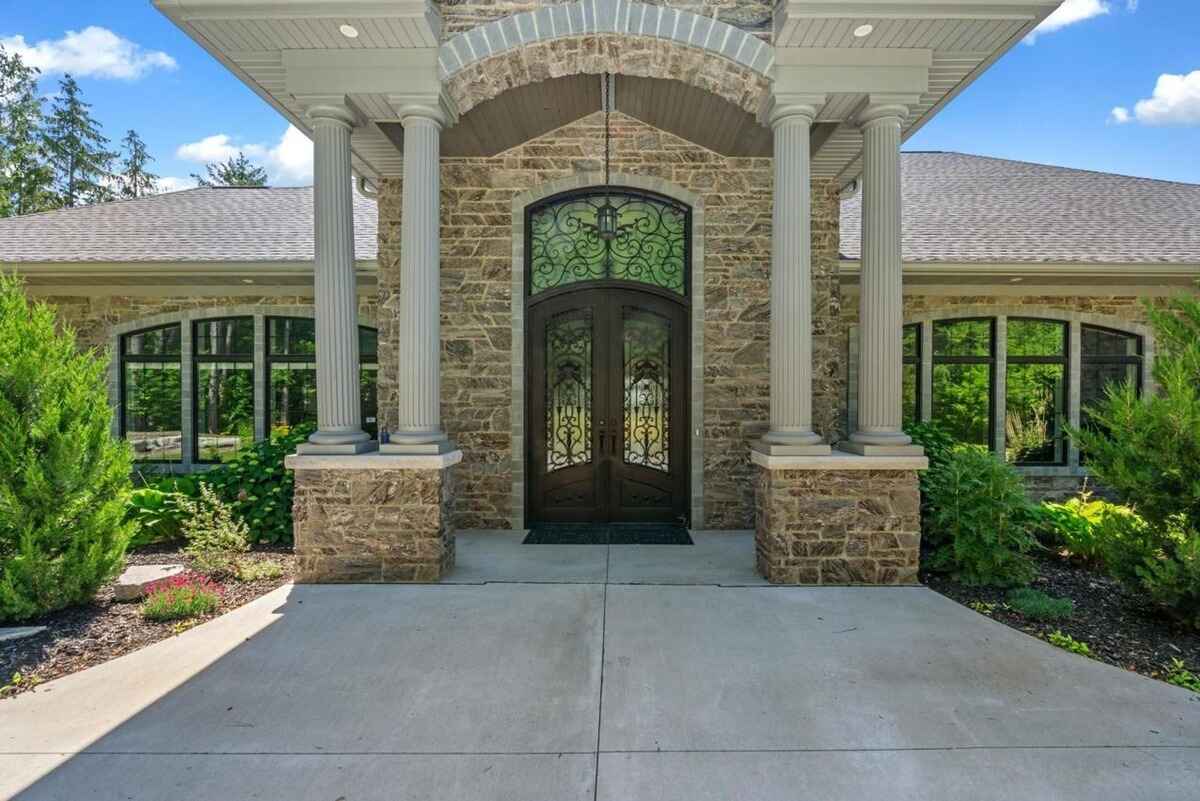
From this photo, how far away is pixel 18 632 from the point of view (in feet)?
13.3

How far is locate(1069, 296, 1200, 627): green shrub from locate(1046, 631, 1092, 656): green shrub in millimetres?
690

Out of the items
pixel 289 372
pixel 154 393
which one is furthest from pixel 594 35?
pixel 154 393

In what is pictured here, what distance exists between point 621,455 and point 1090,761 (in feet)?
15.8

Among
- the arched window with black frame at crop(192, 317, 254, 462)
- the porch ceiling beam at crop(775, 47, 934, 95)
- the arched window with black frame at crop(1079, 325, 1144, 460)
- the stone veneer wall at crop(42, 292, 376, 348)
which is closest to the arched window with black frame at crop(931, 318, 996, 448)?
the arched window with black frame at crop(1079, 325, 1144, 460)

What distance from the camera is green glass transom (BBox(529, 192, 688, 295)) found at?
7.02 metres

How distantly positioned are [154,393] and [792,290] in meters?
8.92

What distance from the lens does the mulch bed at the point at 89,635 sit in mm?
3645

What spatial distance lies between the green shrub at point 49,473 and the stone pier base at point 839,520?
508 cm

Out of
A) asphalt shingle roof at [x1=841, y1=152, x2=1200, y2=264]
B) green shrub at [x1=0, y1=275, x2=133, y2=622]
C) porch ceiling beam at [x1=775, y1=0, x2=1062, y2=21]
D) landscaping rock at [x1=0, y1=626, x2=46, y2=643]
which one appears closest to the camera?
landscaping rock at [x1=0, y1=626, x2=46, y2=643]

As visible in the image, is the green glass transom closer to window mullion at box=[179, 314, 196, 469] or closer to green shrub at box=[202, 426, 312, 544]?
green shrub at box=[202, 426, 312, 544]

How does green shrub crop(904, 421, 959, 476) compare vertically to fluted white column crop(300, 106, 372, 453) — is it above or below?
below

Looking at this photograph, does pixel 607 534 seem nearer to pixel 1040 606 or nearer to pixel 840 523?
pixel 840 523

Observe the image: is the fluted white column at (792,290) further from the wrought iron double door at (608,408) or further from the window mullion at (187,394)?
the window mullion at (187,394)

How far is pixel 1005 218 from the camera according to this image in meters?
9.20
